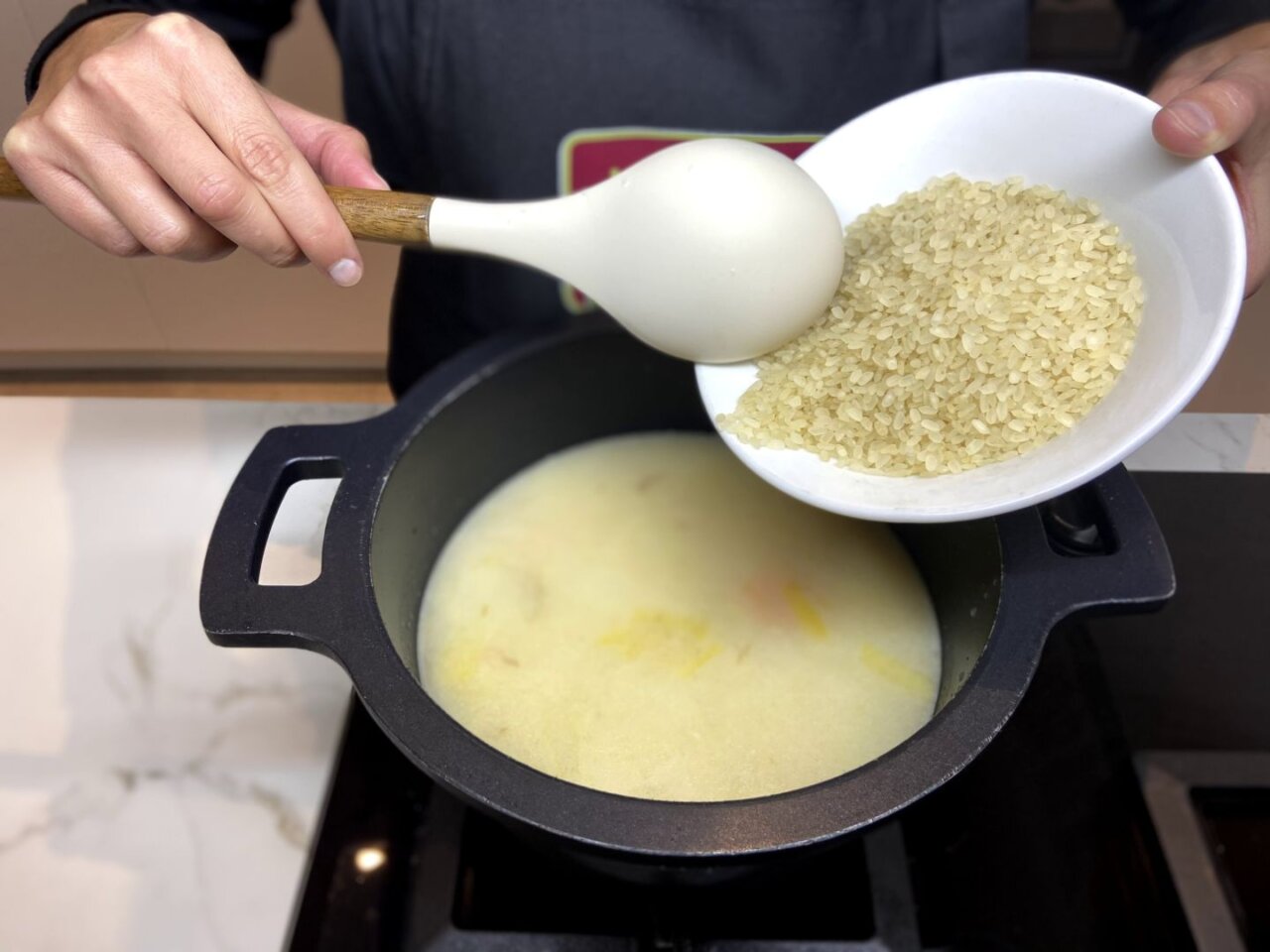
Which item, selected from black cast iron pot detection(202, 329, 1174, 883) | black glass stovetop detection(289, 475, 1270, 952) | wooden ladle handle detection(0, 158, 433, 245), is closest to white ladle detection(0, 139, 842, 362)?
wooden ladle handle detection(0, 158, 433, 245)

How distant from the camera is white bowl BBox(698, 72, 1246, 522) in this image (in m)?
0.57

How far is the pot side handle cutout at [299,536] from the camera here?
0.85 metres

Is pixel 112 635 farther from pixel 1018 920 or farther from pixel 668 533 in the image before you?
pixel 1018 920

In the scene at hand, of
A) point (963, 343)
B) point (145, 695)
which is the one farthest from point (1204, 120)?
point (145, 695)

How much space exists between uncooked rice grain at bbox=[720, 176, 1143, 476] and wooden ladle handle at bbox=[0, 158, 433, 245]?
26 centimetres

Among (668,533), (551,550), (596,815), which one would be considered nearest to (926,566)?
(668,533)

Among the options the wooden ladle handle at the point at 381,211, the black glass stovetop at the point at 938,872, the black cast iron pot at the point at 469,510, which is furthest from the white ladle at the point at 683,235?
the black glass stovetop at the point at 938,872

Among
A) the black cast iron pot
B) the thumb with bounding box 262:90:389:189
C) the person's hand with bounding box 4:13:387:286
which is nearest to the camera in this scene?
the black cast iron pot

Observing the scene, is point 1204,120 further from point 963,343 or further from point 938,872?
point 938,872

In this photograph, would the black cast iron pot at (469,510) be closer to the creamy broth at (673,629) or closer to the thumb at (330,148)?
the creamy broth at (673,629)

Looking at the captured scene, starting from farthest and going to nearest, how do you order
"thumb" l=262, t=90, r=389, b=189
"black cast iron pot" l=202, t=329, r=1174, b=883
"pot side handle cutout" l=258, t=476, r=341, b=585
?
"pot side handle cutout" l=258, t=476, r=341, b=585, "thumb" l=262, t=90, r=389, b=189, "black cast iron pot" l=202, t=329, r=1174, b=883

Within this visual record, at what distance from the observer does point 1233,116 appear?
1.94 feet

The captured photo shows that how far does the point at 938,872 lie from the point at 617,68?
78 centimetres

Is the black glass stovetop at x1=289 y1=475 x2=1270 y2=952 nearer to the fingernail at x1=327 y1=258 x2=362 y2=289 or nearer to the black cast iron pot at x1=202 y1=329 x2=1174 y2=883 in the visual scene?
the black cast iron pot at x1=202 y1=329 x2=1174 y2=883
